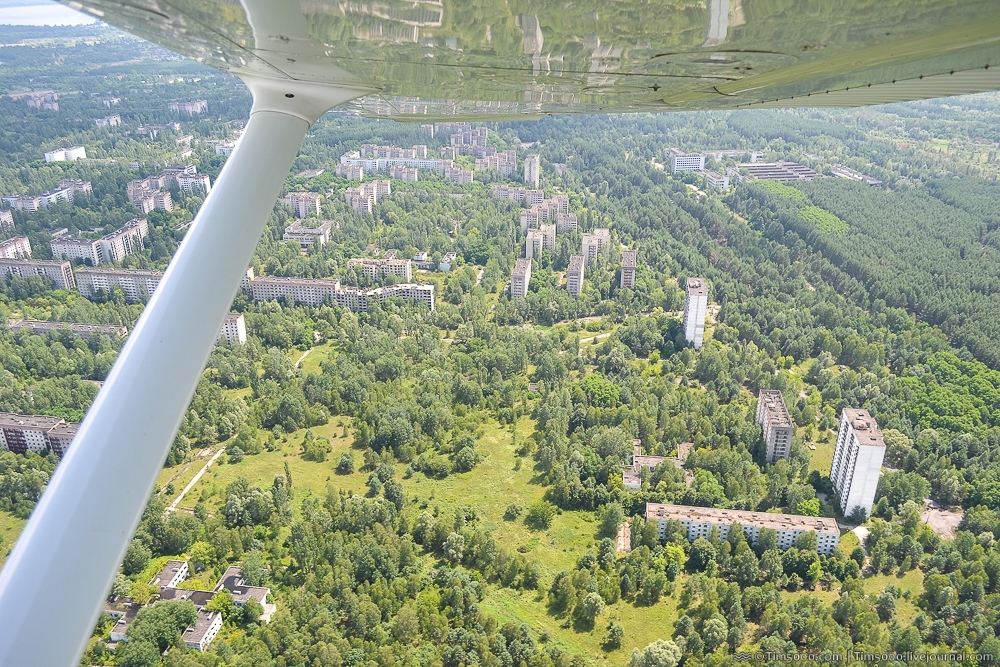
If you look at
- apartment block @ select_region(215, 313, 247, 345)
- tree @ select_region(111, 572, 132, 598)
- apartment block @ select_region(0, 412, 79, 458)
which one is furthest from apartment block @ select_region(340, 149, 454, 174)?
tree @ select_region(111, 572, 132, 598)

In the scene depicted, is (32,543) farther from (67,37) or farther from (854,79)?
(67,37)

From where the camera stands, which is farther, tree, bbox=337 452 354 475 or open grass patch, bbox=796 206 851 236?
open grass patch, bbox=796 206 851 236

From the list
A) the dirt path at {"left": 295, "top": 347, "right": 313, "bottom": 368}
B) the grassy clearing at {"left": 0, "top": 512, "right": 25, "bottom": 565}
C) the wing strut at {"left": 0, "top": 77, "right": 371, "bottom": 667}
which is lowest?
the grassy clearing at {"left": 0, "top": 512, "right": 25, "bottom": 565}

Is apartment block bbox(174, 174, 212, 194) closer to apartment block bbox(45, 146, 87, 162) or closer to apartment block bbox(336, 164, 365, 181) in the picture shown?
apartment block bbox(336, 164, 365, 181)

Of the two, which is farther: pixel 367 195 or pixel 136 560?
pixel 367 195

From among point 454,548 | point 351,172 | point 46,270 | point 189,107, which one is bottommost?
point 454,548

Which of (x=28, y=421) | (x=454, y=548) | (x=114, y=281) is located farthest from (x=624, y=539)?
(x=114, y=281)

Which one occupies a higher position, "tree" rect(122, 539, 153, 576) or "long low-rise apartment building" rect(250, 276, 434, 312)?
"long low-rise apartment building" rect(250, 276, 434, 312)

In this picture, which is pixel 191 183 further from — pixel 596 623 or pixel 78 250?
pixel 596 623

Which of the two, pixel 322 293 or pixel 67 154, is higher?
pixel 67 154
